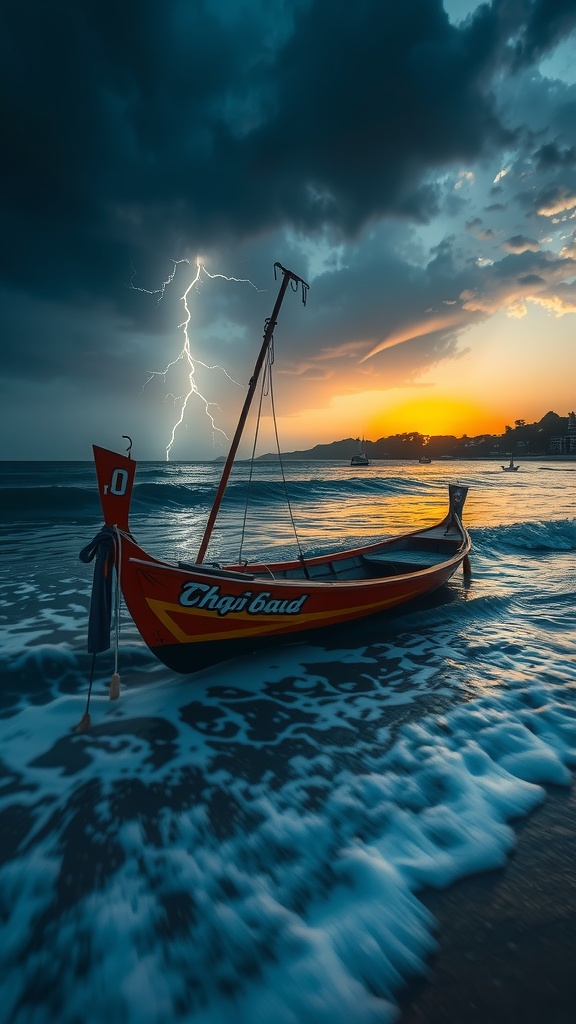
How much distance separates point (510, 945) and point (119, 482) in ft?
16.1

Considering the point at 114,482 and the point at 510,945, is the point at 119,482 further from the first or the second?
the point at 510,945

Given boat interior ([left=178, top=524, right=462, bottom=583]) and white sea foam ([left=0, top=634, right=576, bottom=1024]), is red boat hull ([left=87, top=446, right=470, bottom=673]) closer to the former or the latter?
boat interior ([left=178, top=524, right=462, bottom=583])

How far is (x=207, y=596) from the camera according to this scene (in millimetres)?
5402

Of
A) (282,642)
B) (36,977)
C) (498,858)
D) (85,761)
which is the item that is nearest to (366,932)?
(498,858)

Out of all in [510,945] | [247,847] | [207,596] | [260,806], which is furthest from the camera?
[207,596]

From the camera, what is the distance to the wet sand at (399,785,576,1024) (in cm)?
Answer: 221

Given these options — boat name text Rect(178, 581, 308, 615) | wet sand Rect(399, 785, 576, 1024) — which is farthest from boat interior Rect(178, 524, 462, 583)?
wet sand Rect(399, 785, 576, 1024)

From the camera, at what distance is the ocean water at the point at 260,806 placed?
8.23ft

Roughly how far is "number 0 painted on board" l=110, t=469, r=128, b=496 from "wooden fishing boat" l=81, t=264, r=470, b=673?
0.03ft

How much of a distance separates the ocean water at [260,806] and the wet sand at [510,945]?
0.12m

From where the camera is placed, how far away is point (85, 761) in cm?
452

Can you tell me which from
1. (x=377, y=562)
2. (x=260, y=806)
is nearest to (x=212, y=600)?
(x=260, y=806)

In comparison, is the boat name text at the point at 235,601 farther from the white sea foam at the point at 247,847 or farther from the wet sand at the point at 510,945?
the wet sand at the point at 510,945

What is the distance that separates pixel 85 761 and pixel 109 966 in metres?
2.24
